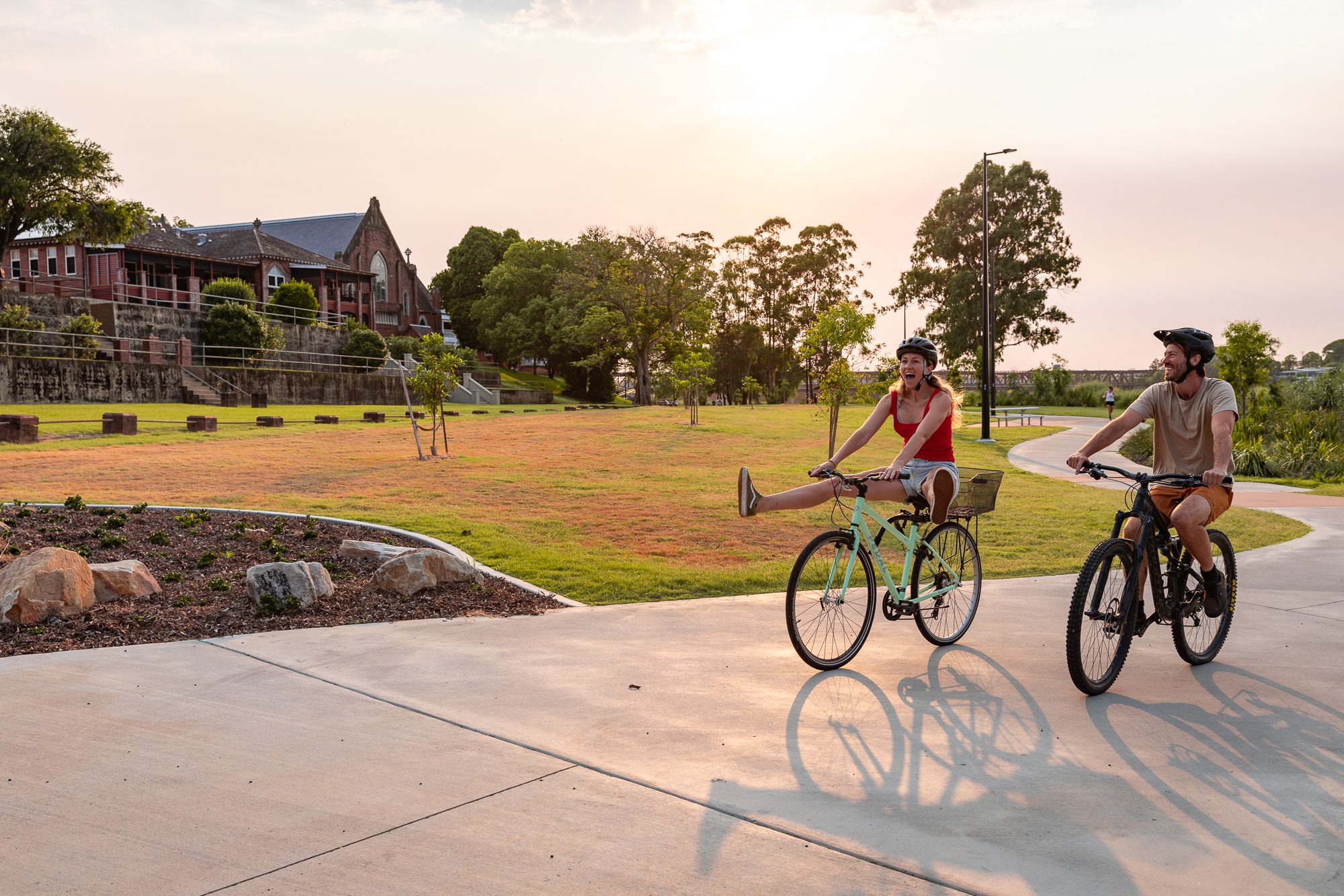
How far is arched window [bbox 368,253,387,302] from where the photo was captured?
3012 inches

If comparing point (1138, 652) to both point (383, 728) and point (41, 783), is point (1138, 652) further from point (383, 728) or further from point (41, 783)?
point (41, 783)

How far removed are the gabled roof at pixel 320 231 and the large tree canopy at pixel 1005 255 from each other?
134 feet

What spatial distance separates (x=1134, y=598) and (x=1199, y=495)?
73 centimetres

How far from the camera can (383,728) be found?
4840mm

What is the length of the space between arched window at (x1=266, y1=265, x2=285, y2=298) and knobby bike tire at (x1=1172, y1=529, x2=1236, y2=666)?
63.6 m

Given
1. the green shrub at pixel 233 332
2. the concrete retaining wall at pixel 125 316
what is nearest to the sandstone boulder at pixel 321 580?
the concrete retaining wall at pixel 125 316

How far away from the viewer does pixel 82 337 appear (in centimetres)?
3600

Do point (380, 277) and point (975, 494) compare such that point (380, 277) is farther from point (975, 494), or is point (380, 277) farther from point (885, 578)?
point (885, 578)

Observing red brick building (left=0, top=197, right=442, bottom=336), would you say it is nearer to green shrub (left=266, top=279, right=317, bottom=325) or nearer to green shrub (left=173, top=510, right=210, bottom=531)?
green shrub (left=266, top=279, right=317, bottom=325)

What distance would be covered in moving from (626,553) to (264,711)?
593cm

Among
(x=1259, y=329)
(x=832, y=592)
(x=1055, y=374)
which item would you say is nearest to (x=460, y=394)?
(x=1055, y=374)

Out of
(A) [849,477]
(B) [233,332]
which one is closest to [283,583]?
(A) [849,477]

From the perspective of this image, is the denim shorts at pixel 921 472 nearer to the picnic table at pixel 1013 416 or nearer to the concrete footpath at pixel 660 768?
the concrete footpath at pixel 660 768

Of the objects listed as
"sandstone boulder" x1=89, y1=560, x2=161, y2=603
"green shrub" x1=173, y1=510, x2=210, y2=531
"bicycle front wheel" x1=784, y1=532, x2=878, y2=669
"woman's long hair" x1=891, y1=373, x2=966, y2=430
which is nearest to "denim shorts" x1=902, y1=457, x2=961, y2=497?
"woman's long hair" x1=891, y1=373, x2=966, y2=430
